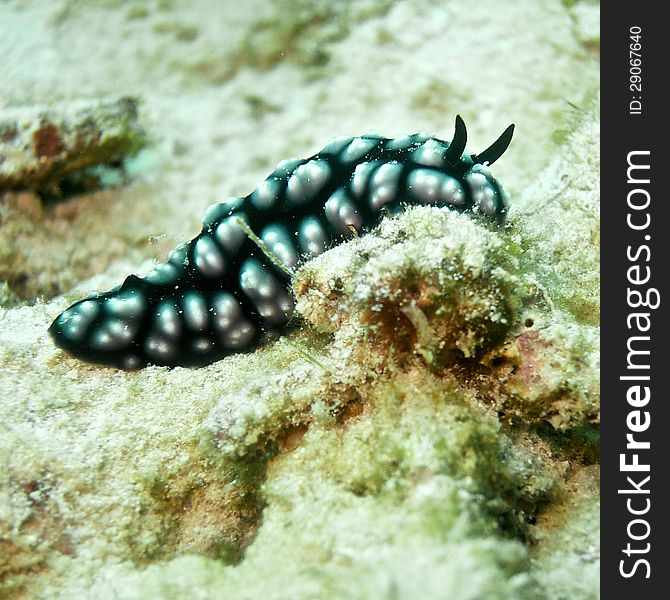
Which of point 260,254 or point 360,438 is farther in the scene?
point 260,254

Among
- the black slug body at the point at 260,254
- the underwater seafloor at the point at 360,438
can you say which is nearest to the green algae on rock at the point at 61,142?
the underwater seafloor at the point at 360,438

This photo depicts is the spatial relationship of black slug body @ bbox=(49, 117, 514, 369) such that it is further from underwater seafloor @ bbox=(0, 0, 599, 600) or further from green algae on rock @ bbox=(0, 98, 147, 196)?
green algae on rock @ bbox=(0, 98, 147, 196)

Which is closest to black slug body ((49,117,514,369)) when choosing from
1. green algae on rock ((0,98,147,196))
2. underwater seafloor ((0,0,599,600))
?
underwater seafloor ((0,0,599,600))

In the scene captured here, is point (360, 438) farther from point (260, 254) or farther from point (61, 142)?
point (61, 142)

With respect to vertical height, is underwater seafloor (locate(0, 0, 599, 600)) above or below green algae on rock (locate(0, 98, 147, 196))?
below

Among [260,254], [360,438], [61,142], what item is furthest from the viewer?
[61,142]

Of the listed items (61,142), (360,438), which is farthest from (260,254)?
(61,142)

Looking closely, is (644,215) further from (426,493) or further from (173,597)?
(173,597)

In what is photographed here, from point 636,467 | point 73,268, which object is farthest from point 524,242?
point 73,268
